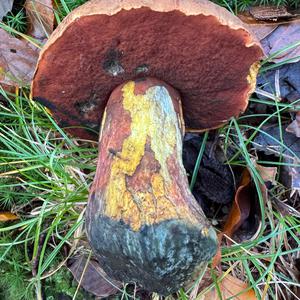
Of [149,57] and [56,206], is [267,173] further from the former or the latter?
[56,206]

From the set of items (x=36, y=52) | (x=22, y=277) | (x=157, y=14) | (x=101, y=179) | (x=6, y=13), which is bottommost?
(x=22, y=277)

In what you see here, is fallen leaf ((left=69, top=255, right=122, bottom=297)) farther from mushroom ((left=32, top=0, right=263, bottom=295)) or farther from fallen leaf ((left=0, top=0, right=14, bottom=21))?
fallen leaf ((left=0, top=0, right=14, bottom=21))

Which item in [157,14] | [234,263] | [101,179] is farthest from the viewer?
[234,263]

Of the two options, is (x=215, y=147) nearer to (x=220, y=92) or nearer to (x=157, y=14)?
(x=220, y=92)

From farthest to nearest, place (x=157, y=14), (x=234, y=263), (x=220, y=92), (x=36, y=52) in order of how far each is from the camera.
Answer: (x=36, y=52)
(x=234, y=263)
(x=220, y=92)
(x=157, y=14)

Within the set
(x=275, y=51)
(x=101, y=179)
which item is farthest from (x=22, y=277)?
(x=275, y=51)

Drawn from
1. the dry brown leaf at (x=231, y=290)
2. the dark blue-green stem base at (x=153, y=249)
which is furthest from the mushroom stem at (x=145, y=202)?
the dry brown leaf at (x=231, y=290)

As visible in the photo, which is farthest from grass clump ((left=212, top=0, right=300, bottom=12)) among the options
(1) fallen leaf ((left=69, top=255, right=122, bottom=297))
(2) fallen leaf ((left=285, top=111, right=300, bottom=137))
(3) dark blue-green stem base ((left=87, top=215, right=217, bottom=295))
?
(1) fallen leaf ((left=69, top=255, right=122, bottom=297))

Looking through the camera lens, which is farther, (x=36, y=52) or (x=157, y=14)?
(x=36, y=52)

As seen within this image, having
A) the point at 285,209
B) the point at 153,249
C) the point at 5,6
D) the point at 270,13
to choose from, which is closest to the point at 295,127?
the point at 285,209
